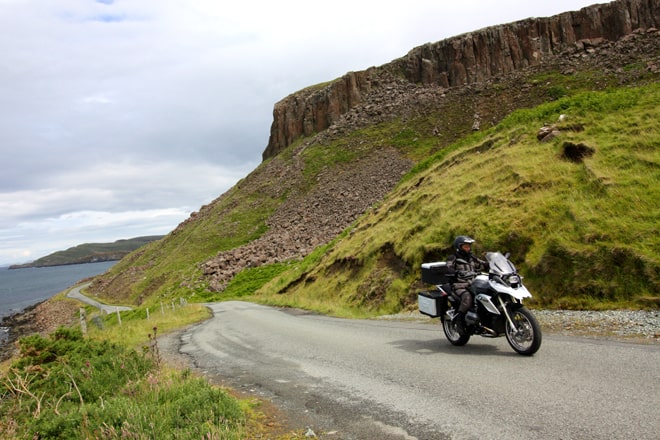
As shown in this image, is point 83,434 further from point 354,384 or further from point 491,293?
point 491,293

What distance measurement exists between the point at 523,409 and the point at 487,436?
848mm

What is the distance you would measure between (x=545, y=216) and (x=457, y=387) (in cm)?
1041

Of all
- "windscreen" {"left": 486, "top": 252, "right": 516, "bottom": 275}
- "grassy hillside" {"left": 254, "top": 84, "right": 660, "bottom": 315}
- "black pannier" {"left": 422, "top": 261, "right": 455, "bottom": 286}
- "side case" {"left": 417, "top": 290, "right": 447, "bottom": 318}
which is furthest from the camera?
"grassy hillside" {"left": 254, "top": 84, "right": 660, "bottom": 315}

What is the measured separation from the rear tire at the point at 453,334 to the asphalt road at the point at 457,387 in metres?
0.17

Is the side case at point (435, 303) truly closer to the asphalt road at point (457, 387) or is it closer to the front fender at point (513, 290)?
the asphalt road at point (457, 387)

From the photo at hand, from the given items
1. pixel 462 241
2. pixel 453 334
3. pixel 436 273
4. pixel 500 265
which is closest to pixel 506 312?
pixel 500 265

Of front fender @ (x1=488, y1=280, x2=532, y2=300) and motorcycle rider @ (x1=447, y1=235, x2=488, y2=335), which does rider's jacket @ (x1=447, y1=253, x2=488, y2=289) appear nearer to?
motorcycle rider @ (x1=447, y1=235, x2=488, y2=335)

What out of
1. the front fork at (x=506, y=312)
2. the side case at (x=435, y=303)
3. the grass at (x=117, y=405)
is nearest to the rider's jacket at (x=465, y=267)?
the side case at (x=435, y=303)

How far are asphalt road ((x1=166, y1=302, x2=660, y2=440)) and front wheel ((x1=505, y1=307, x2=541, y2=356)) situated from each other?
187 mm

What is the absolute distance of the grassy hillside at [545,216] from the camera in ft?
38.3

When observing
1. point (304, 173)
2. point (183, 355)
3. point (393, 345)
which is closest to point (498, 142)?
point (393, 345)

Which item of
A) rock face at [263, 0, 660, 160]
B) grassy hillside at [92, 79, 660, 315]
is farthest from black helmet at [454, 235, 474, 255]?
rock face at [263, 0, 660, 160]

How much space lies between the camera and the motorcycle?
735cm

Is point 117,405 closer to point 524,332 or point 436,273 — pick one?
point 524,332
